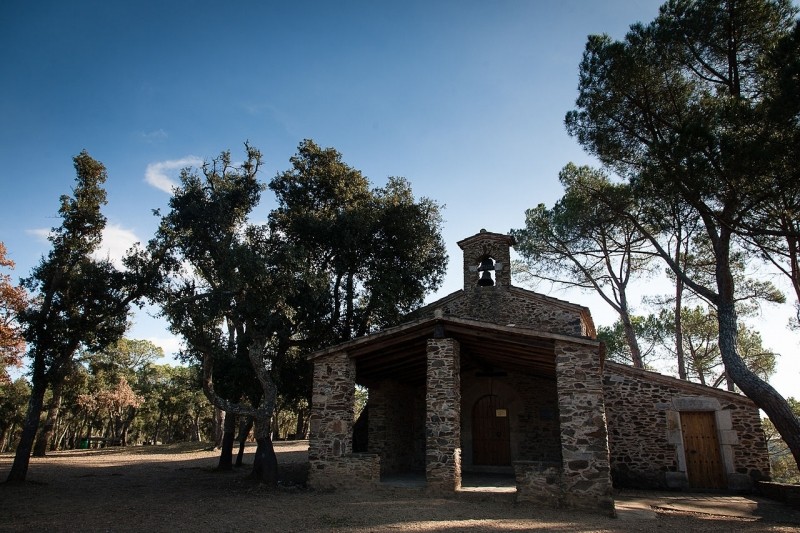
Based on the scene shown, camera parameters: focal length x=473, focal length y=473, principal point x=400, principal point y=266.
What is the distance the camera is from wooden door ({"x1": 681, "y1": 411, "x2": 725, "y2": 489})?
11766 mm

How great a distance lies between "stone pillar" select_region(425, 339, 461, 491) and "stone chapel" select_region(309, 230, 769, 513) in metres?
0.02

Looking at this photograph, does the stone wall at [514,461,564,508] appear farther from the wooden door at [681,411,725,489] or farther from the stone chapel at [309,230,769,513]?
the wooden door at [681,411,725,489]

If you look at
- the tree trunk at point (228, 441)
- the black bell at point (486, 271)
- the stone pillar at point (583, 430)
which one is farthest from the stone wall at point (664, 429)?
the tree trunk at point (228, 441)

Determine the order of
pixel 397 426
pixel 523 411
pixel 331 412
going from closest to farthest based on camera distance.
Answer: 1. pixel 331 412
2. pixel 523 411
3. pixel 397 426

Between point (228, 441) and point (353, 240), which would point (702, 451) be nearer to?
point (353, 240)

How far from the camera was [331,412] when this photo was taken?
35.7 ft

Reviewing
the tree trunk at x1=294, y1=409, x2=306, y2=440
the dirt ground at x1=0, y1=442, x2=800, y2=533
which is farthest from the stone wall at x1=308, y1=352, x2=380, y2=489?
the tree trunk at x1=294, y1=409, x2=306, y2=440

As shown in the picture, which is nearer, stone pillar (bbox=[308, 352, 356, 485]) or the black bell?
stone pillar (bbox=[308, 352, 356, 485])

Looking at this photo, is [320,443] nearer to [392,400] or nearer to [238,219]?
[392,400]

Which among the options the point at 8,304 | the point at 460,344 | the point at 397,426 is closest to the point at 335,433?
the point at 460,344

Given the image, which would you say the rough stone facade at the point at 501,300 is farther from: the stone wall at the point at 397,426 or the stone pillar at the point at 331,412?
the stone pillar at the point at 331,412

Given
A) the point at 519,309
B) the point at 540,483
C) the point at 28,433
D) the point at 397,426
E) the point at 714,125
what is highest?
the point at 714,125

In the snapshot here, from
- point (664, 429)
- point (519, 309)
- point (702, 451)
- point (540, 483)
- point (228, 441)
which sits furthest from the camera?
point (228, 441)

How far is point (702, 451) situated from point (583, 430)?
5540 mm
